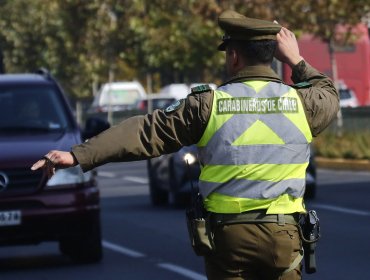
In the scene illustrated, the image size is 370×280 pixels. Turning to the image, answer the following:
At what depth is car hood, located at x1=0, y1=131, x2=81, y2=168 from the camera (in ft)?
40.4

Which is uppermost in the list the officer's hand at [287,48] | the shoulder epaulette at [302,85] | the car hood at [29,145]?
the officer's hand at [287,48]

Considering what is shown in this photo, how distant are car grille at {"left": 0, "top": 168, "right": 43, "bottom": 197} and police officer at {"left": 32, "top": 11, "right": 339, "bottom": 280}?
684 cm

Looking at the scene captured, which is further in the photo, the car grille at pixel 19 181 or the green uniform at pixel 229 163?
the car grille at pixel 19 181

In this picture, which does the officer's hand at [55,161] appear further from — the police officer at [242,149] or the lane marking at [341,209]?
the lane marking at [341,209]

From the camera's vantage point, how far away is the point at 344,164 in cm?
2953

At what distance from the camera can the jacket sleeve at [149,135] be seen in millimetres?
5496

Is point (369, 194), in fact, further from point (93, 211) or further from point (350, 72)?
point (350, 72)

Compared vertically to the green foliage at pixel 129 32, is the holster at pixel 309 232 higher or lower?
higher

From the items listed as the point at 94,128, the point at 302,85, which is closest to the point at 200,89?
the point at 302,85

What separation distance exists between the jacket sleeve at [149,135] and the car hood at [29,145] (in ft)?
22.3

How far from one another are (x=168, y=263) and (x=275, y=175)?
24.2 feet

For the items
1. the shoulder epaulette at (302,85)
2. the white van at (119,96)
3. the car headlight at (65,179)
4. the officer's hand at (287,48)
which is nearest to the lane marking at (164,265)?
the car headlight at (65,179)

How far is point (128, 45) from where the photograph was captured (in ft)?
192

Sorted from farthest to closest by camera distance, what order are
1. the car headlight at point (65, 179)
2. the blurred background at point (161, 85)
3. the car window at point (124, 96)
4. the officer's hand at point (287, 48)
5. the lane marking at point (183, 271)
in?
1. the car window at point (124, 96)
2. the blurred background at point (161, 85)
3. the car headlight at point (65, 179)
4. the lane marking at point (183, 271)
5. the officer's hand at point (287, 48)
